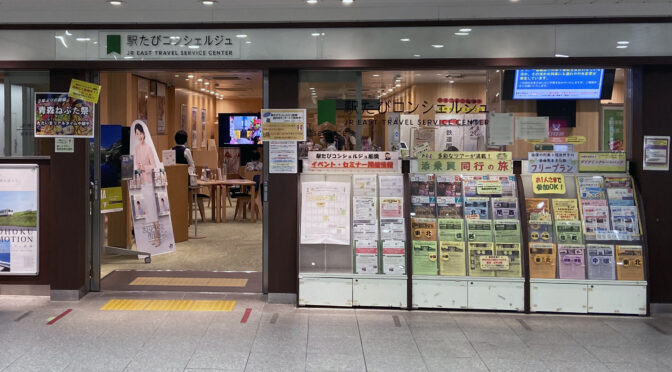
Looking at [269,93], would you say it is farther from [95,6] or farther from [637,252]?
[637,252]

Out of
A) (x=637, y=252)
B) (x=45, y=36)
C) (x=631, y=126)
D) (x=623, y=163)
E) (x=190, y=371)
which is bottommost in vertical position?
(x=190, y=371)

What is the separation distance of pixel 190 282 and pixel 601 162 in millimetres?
4481

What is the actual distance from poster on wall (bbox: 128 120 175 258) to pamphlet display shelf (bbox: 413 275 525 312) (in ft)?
12.6

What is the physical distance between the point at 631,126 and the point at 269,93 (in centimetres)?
353

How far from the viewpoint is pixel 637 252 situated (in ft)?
18.7

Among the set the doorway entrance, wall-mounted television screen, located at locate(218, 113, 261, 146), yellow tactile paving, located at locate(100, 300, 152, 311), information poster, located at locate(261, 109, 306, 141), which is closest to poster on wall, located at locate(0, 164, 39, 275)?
the doorway entrance

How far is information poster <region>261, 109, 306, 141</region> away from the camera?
6.02m

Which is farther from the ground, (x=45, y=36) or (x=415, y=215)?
Answer: (x=45, y=36)


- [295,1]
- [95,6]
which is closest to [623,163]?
[295,1]

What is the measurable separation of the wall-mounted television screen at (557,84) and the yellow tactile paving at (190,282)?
3.52m

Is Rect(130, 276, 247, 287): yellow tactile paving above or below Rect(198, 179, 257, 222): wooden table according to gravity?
below

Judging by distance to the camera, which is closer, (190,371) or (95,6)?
(190,371)

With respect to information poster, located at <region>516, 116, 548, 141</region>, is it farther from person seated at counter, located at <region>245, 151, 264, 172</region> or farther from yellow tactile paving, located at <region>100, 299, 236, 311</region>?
person seated at counter, located at <region>245, 151, 264, 172</region>

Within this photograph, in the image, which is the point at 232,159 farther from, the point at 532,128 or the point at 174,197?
the point at 532,128
